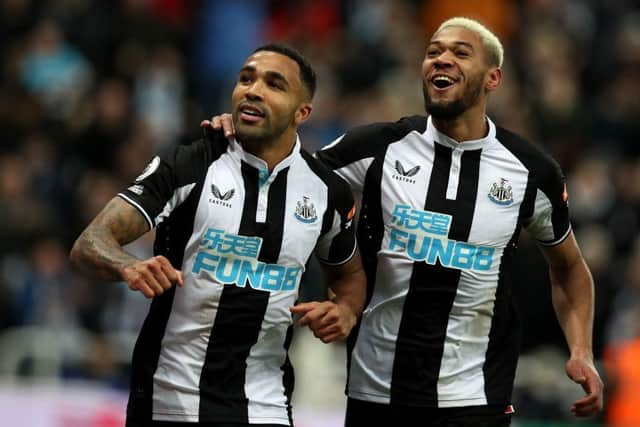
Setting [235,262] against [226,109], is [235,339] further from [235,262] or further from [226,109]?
[226,109]

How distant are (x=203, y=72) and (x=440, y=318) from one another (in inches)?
337

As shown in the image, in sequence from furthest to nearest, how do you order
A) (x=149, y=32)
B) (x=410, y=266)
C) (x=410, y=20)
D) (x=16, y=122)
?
(x=410, y=20) → (x=149, y=32) → (x=16, y=122) → (x=410, y=266)

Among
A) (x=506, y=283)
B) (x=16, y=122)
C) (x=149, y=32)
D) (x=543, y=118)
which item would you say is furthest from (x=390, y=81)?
(x=506, y=283)

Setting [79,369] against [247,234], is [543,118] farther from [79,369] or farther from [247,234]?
[247,234]

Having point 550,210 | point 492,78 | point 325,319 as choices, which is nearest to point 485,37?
point 492,78

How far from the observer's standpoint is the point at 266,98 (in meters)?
6.02

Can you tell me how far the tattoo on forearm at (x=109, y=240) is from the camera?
5.45 m

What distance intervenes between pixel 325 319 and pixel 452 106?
1182 mm

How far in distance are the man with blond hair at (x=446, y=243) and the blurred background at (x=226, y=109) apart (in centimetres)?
327

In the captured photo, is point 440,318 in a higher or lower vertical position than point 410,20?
lower

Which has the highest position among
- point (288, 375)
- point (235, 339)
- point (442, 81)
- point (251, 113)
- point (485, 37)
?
point (485, 37)

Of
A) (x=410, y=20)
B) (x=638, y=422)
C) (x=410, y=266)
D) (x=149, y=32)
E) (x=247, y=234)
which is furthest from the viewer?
(x=410, y=20)

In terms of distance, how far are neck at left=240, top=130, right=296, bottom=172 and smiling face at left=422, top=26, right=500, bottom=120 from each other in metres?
0.70

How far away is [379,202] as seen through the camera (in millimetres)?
6508
